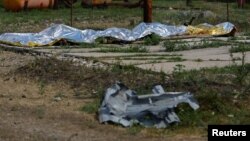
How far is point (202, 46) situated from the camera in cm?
1465

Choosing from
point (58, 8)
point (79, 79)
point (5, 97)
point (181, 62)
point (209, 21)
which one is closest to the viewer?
point (5, 97)

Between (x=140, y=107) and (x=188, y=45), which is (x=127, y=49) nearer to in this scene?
(x=188, y=45)

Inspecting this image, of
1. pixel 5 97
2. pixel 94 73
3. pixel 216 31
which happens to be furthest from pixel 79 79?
pixel 216 31

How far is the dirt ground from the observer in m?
6.76

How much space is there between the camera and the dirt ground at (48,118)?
676 cm

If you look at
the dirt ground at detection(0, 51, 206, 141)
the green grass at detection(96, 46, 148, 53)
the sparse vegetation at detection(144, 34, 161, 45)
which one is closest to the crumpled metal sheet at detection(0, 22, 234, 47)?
the sparse vegetation at detection(144, 34, 161, 45)

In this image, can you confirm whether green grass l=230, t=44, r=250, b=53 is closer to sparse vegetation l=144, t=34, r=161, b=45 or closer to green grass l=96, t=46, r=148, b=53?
green grass l=96, t=46, r=148, b=53

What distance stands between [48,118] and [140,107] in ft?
3.75

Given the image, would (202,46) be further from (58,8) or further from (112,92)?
(58,8)

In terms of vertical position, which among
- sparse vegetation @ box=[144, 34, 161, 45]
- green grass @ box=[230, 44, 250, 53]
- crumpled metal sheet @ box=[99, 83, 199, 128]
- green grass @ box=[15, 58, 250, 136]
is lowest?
sparse vegetation @ box=[144, 34, 161, 45]

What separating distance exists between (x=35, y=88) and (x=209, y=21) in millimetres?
15164

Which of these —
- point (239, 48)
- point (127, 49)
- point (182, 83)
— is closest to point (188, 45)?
point (239, 48)

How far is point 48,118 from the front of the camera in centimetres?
754

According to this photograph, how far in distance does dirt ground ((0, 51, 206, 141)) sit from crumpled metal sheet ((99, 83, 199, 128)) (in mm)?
185
